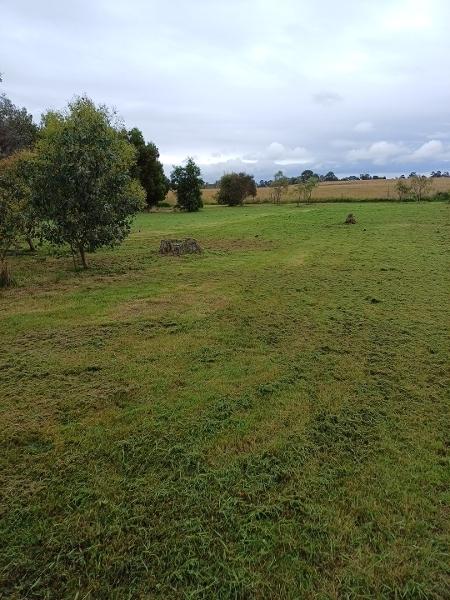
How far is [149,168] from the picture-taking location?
41812mm

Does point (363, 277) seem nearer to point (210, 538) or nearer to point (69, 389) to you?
point (69, 389)

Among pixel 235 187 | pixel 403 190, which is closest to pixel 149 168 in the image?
pixel 235 187

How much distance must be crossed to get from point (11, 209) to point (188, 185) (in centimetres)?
3499

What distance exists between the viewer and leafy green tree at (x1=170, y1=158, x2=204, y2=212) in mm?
43531

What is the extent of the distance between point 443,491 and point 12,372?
5.21 metres

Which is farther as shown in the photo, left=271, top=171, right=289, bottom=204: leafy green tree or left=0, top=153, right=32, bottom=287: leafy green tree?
left=271, top=171, right=289, bottom=204: leafy green tree

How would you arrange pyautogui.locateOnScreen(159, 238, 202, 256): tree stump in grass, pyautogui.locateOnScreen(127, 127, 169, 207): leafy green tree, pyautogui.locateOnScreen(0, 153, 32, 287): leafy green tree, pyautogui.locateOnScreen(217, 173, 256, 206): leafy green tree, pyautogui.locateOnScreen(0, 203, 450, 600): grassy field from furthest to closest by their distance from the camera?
pyautogui.locateOnScreen(217, 173, 256, 206): leafy green tree, pyautogui.locateOnScreen(127, 127, 169, 207): leafy green tree, pyautogui.locateOnScreen(159, 238, 202, 256): tree stump in grass, pyautogui.locateOnScreen(0, 153, 32, 287): leafy green tree, pyautogui.locateOnScreen(0, 203, 450, 600): grassy field

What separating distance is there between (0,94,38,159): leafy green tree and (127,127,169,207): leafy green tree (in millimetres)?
10381

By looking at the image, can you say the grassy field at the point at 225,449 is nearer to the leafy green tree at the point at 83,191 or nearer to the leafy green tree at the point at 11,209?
the leafy green tree at the point at 11,209

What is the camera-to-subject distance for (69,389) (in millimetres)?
4949

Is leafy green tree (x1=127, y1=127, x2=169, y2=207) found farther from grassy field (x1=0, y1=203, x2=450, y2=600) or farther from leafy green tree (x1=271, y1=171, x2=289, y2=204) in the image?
grassy field (x1=0, y1=203, x2=450, y2=600)

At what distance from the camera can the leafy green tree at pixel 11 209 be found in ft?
32.7

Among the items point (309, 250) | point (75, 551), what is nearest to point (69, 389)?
point (75, 551)

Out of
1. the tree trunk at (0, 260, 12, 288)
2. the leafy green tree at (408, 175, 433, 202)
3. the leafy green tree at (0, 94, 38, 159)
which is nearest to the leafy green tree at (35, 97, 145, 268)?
the tree trunk at (0, 260, 12, 288)
